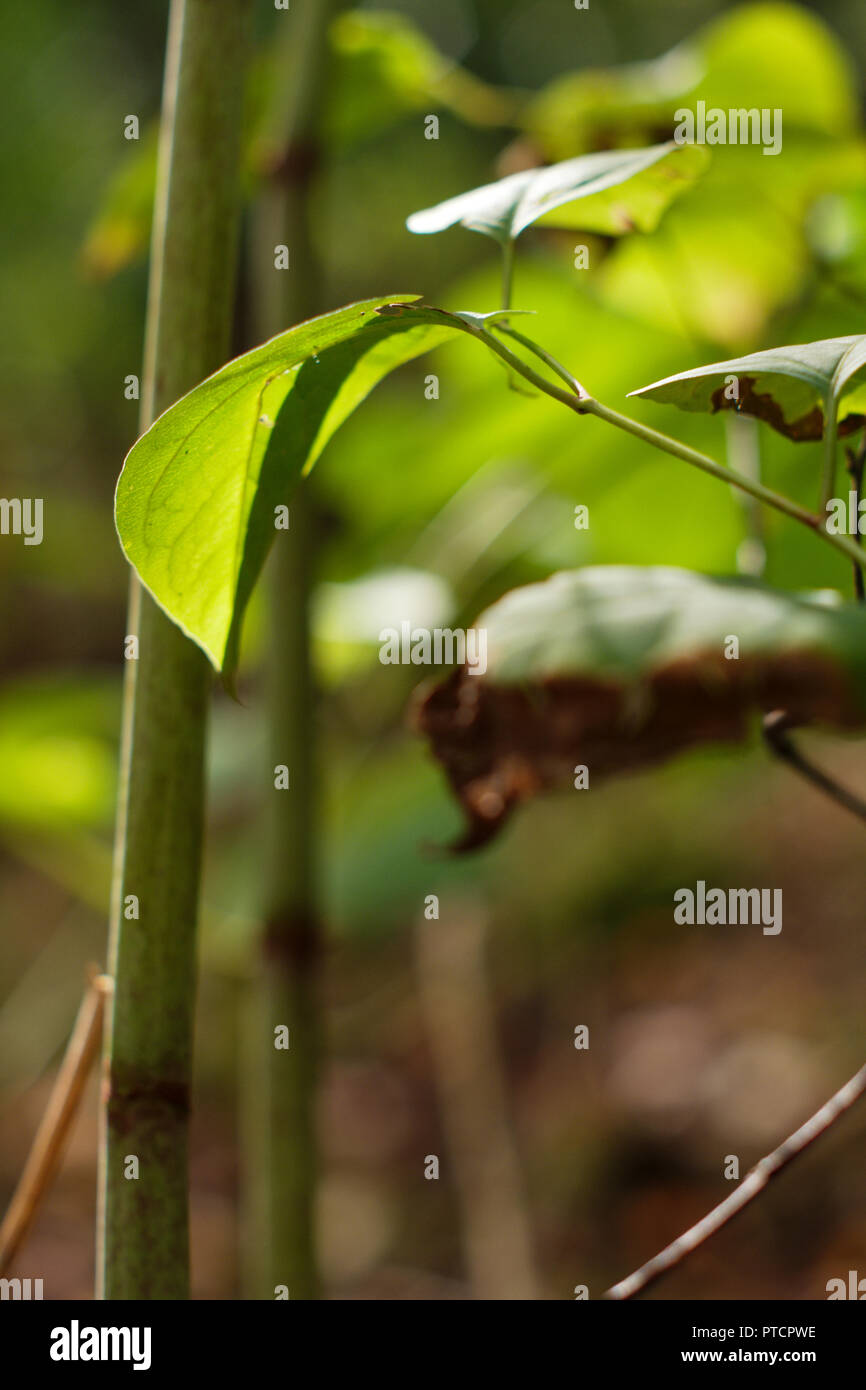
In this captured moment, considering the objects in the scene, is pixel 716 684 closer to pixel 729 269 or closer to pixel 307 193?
pixel 307 193

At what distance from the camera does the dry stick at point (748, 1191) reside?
25cm

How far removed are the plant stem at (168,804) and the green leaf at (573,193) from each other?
50mm

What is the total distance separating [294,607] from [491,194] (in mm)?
178

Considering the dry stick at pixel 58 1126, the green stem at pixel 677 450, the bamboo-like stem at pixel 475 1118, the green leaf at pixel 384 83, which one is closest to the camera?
the green stem at pixel 677 450

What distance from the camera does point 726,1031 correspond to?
1414 millimetres

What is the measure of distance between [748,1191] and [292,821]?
201 millimetres

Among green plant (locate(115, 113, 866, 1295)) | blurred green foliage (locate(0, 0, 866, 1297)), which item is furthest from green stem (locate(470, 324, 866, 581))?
blurred green foliage (locate(0, 0, 866, 1297))

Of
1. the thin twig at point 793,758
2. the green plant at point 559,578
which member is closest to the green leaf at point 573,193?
the green plant at point 559,578

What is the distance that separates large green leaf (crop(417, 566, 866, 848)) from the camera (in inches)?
7.9

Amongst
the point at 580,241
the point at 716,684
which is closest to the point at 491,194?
the point at 716,684

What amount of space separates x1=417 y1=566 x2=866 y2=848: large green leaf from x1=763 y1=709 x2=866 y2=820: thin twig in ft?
0.04

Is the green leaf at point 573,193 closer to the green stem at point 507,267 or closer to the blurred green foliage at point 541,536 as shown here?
the green stem at point 507,267

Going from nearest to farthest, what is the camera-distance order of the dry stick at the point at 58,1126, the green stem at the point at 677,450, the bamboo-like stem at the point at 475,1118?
the green stem at the point at 677,450
the dry stick at the point at 58,1126
the bamboo-like stem at the point at 475,1118

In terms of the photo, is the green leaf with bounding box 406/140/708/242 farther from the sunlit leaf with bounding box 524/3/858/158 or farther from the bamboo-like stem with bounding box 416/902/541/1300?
the bamboo-like stem with bounding box 416/902/541/1300
